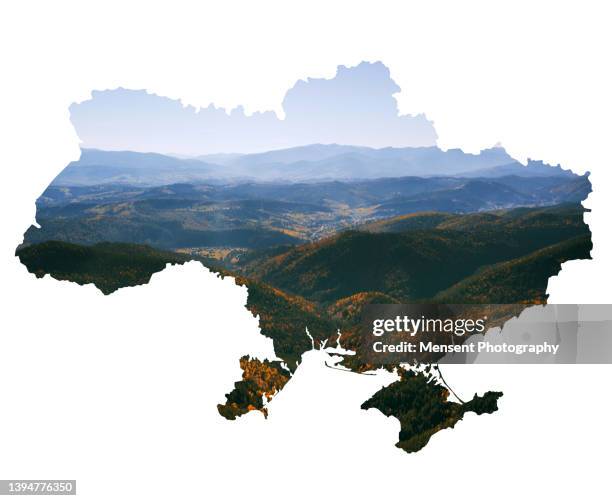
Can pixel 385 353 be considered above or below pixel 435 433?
above

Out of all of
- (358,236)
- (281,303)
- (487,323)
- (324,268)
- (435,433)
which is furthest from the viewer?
(358,236)

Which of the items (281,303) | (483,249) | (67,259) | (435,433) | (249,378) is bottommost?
(435,433)

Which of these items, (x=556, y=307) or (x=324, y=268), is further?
(x=324, y=268)

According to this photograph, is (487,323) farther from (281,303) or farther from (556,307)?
(281,303)

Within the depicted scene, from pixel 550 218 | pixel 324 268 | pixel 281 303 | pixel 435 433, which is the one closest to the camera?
pixel 435 433

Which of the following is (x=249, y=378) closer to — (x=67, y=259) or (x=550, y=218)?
(x=67, y=259)

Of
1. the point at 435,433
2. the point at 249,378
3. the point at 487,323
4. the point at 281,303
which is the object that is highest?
the point at 281,303

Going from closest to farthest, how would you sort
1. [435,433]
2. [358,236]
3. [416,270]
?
[435,433] → [416,270] → [358,236]

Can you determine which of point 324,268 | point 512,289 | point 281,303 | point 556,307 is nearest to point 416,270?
point 324,268

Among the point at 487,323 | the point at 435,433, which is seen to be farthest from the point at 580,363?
the point at 435,433
